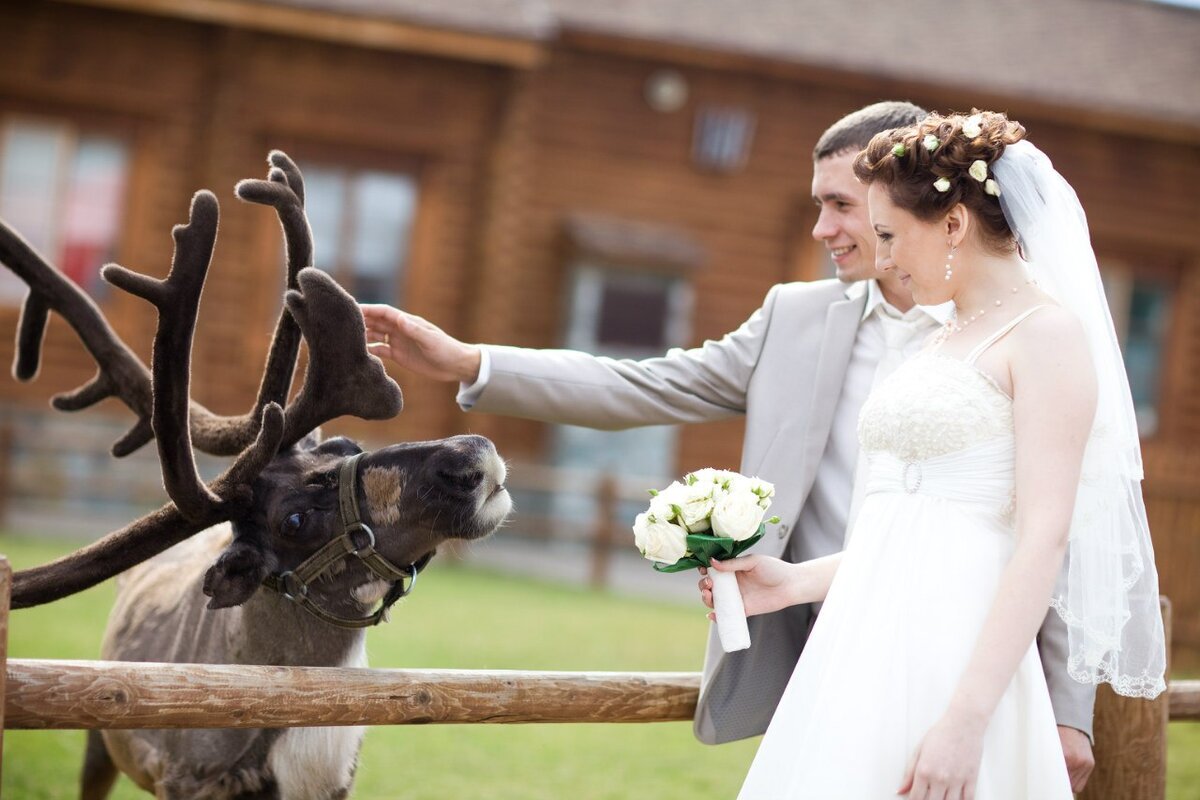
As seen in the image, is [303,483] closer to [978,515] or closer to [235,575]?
[235,575]

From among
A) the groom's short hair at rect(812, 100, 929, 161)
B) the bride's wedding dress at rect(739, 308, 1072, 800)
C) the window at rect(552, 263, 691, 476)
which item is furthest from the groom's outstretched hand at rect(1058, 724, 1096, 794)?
the window at rect(552, 263, 691, 476)

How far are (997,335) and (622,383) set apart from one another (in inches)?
43.4

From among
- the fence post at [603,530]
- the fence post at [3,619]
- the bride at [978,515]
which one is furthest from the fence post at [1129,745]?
the fence post at [603,530]

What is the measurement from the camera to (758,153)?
14172 millimetres

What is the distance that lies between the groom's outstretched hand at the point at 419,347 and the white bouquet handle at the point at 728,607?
2.89 feet

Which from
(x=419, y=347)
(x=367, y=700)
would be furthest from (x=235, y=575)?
(x=419, y=347)

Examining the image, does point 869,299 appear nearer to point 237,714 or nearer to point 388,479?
Result: point 388,479

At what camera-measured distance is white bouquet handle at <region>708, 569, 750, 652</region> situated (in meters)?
2.60

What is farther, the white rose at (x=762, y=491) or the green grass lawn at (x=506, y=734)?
the green grass lawn at (x=506, y=734)

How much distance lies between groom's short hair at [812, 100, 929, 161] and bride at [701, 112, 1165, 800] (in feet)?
1.76

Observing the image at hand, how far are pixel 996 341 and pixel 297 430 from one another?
1648mm

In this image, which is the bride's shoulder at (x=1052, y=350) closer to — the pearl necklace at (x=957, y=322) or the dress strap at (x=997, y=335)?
the dress strap at (x=997, y=335)

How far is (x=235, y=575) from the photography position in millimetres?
2832

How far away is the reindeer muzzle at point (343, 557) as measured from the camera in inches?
114
